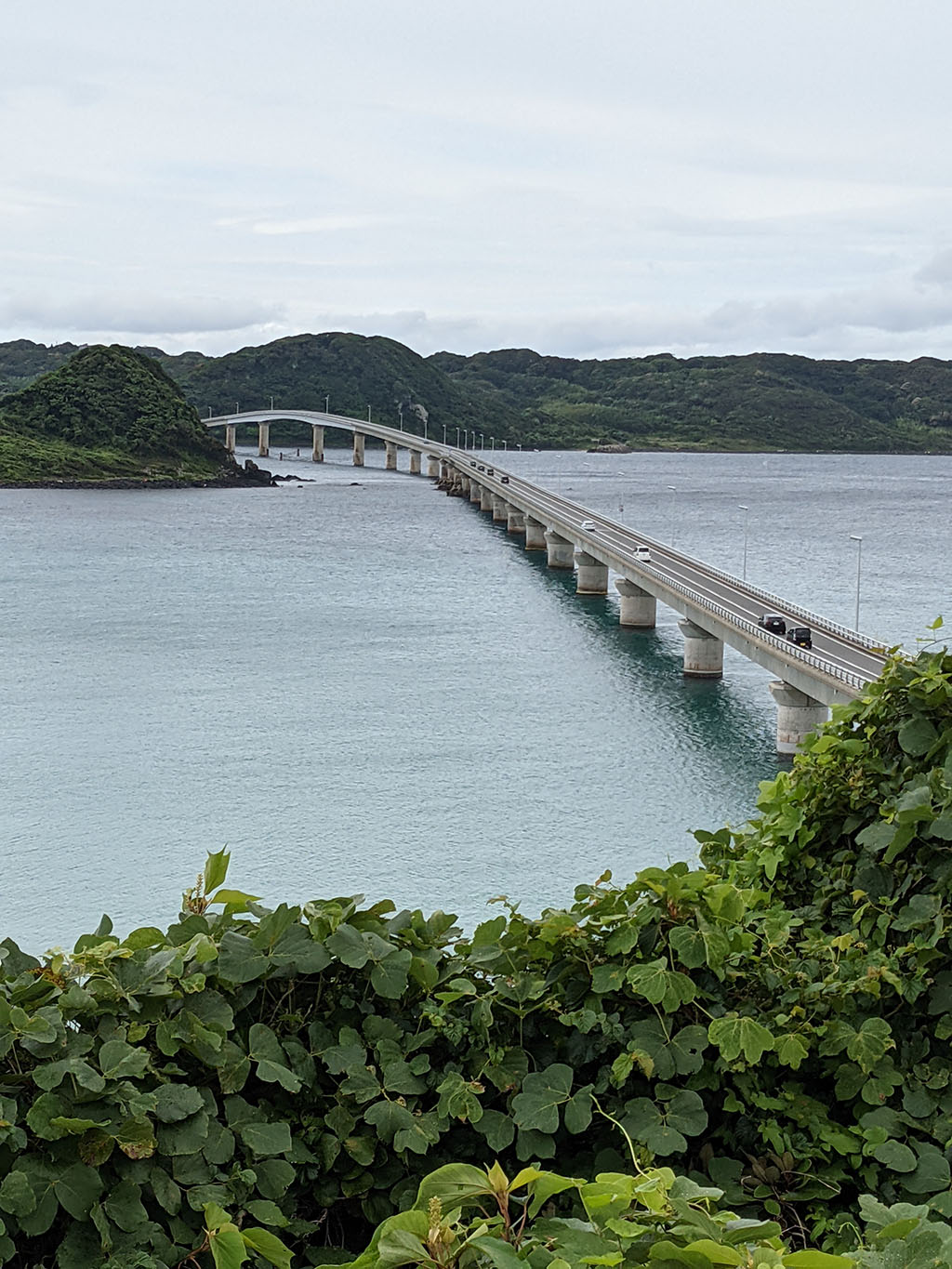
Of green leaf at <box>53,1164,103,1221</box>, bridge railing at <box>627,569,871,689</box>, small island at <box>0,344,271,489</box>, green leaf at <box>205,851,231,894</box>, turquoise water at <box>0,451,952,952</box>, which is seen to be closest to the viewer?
green leaf at <box>53,1164,103,1221</box>

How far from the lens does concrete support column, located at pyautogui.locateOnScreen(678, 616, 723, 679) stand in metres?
45.0

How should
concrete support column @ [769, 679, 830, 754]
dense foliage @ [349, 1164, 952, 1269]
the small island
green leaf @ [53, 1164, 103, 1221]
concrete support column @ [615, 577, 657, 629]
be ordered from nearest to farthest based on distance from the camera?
1. dense foliage @ [349, 1164, 952, 1269]
2. green leaf @ [53, 1164, 103, 1221]
3. concrete support column @ [769, 679, 830, 754]
4. concrete support column @ [615, 577, 657, 629]
5. the small island

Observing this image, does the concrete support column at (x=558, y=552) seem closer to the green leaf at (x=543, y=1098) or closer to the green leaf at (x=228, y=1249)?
the green leaf at (x=543, y=1098)

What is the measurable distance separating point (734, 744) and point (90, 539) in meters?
66.0

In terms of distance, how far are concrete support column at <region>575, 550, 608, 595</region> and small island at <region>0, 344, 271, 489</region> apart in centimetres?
8350

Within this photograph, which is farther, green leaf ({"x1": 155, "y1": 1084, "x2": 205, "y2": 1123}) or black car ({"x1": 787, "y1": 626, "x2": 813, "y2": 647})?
black car ({"x1": 787, "y1": 626, "x2": 813, "y2": 647})

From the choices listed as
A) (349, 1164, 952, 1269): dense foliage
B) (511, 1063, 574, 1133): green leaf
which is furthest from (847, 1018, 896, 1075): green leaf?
(349, 1164, 952, 1269): dense foliage

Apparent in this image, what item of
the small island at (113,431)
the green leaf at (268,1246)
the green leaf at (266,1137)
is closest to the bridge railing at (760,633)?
the green leaf at (266,1137)

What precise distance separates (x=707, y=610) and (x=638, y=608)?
40.6ft

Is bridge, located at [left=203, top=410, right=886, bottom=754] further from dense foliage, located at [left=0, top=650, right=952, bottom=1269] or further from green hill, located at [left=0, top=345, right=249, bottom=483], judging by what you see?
green hill, located at [left=0, top=345, right=249, bottom=483]

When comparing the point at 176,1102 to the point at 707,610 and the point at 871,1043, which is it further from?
the point at 707,610

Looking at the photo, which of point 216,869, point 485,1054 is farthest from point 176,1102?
point 485,1054

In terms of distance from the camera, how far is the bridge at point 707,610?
34.2 metres

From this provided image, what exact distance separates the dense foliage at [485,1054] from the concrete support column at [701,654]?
40324mm
